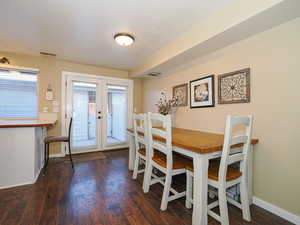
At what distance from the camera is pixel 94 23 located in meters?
1.90

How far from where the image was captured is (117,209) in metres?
1.54

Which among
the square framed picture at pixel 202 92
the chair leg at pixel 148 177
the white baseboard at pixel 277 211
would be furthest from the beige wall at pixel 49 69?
the white baseboard at pixel 277 211

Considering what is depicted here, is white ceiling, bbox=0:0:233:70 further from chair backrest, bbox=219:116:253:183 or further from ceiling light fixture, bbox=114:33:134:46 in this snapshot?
chair backrest, bbox=219:116:253:183

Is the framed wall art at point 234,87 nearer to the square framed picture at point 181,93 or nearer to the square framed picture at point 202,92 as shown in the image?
the square framed picture at point 202,92

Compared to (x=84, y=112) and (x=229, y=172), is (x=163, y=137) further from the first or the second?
(x=84, y=112)

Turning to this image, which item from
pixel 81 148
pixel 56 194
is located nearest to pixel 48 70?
pixel 81 148

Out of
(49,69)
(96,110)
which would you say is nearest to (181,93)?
(96,110)

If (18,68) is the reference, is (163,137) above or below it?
below

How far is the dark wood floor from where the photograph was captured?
4.54 feet

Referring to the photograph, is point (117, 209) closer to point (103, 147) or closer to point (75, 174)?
point (75, 174)

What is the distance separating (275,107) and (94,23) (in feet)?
8.10

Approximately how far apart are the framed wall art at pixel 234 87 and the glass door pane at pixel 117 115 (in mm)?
2751

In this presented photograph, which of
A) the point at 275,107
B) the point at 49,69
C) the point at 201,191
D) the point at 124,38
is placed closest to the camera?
the point at 201,191

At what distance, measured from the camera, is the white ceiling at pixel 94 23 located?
158 cm
